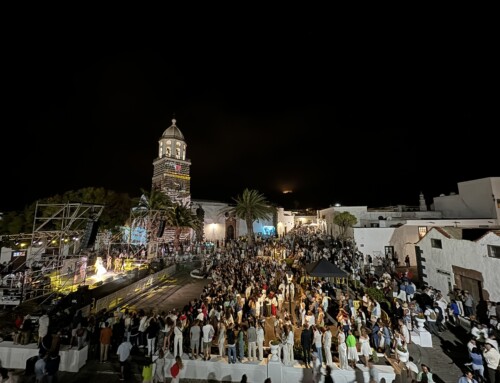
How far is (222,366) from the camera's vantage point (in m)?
7.59

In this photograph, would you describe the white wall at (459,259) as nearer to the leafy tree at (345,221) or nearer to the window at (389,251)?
the window at (389,251)

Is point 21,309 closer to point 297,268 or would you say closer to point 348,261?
point 297,268

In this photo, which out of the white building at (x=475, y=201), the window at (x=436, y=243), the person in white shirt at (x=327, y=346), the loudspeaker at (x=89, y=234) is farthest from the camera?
the white building at (x=475, y=201)

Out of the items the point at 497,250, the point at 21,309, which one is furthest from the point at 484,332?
the point at 21,309

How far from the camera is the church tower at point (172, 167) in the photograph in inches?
1518

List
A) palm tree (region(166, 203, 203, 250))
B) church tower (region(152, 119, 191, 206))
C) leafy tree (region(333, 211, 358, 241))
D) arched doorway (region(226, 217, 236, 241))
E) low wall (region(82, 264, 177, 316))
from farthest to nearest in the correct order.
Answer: arched doorway (region(226, 217, 236, 241)), church tower (region(152, 119, 191, 206)), leafy tree (region(333, 211, 358, 241)), palm tree (region(166, 203, 203, 250)), low wall (region(82, 264, 177, 316))

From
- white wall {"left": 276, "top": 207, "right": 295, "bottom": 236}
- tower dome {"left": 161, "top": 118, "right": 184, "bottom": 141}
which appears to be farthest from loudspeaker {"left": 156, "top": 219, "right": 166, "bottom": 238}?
white wall {"left": 276, "top": 207, "right": 295, "bottom": 236}

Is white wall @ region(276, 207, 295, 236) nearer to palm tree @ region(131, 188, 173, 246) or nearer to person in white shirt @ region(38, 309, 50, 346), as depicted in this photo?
palm tree @ region(131, 188, 173, 246)

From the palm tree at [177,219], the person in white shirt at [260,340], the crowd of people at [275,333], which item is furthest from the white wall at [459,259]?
the palm tree at [177,219]

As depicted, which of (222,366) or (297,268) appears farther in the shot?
(297,268)

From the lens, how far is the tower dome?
133 feet

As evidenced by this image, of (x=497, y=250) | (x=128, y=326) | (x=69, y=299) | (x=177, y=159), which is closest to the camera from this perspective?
(x=128, y=326)

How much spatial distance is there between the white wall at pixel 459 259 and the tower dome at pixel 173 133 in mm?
35925

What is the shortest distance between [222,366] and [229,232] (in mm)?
38910
